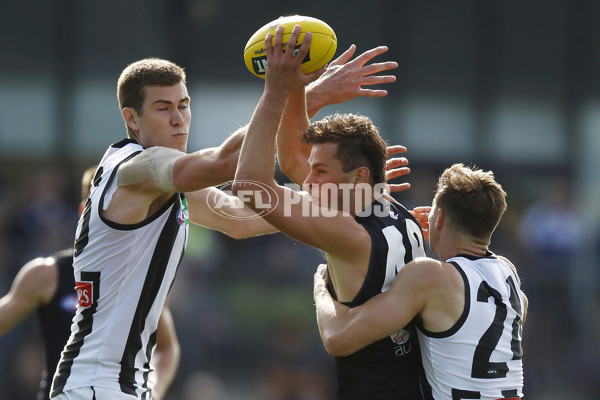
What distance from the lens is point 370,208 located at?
14.3 feet

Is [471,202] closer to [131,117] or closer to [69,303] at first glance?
[131,117]

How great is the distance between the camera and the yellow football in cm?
411

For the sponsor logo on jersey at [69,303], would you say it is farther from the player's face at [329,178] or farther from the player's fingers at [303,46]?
the player's fingers at [303,46]

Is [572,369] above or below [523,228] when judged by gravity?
below

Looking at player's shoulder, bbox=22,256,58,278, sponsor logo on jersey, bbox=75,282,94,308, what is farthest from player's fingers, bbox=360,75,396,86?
player's shoulder, bbox=22,256,58,278

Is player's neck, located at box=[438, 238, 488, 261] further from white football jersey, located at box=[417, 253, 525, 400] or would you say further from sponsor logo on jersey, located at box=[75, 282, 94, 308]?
sponsor logo on jersey, located at box=[75, 282, 94, 308]

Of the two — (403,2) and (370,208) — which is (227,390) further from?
(403,2)

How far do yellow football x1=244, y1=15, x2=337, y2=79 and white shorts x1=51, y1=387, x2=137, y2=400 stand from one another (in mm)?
1892

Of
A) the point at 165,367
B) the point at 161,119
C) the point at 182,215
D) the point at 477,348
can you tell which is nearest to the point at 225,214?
the point at 182,215

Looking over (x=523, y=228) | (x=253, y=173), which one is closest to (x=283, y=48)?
(x=253, y=173)

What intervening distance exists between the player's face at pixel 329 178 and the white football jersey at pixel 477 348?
2.26ft

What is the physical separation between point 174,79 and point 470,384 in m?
2.43

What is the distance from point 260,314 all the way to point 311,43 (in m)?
7.35

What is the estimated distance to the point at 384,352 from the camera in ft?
13.8
